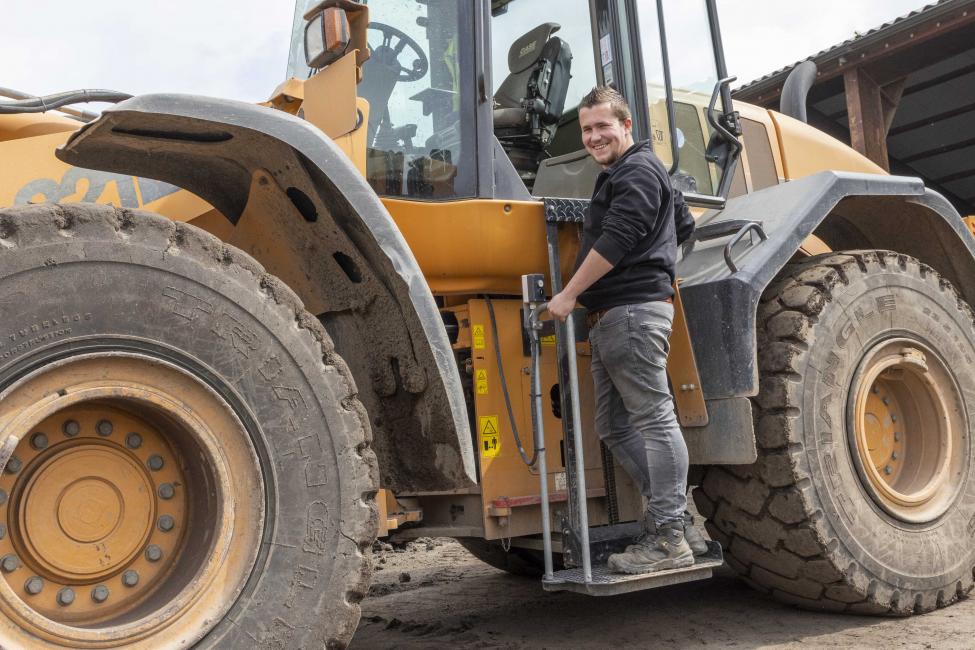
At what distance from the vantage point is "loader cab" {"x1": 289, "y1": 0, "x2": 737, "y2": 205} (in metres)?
3.36

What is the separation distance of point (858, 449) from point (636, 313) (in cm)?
123

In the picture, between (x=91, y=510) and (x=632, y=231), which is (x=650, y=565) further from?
(x=91, y=510)

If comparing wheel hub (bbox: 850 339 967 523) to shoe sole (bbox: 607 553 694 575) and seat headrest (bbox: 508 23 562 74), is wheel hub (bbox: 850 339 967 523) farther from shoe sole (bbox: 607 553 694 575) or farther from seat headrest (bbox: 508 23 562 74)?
seat headrest (bbox: 508 23 562 74)

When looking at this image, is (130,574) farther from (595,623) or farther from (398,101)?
(595,623)

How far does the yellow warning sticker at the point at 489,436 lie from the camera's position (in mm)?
3455

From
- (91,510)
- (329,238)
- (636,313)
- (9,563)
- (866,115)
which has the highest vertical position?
(866,115)

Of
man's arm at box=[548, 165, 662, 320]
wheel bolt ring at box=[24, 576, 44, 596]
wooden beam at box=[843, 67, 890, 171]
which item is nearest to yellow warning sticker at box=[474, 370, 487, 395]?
man's arm at box=[548, 165, 662, 320]

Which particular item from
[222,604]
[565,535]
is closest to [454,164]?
[565,535]

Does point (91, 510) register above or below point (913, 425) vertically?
below

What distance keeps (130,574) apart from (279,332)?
0.73 meters

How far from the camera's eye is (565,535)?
10.9 feet

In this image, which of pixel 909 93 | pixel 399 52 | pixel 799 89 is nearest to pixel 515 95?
pixel 399 52

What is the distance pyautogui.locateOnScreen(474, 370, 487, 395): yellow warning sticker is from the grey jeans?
1.44 ft

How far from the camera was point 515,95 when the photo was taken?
162 inches
